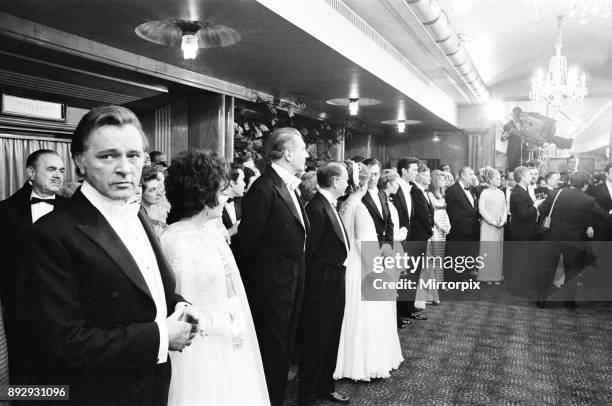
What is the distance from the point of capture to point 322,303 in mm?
3094

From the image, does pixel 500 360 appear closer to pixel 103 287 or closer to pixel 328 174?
pixel 328 174

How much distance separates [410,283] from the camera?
211 inches

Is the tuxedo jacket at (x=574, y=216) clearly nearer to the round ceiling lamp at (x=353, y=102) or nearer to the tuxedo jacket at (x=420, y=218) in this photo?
the tuxedo jacket at (x=420, y=218)

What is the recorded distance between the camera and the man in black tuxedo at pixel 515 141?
36.5 feet

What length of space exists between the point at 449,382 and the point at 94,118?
9.98 feet

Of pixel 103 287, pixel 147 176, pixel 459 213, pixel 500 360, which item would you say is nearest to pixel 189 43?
pixel 147 176

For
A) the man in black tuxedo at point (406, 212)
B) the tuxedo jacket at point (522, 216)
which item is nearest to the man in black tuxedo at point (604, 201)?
the tuxedo jacket at point (522, 216)

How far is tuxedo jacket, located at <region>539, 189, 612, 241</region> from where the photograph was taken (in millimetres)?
5648

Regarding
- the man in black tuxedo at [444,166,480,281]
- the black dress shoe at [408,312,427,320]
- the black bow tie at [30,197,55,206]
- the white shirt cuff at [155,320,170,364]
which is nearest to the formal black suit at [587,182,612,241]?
the man in black tuxedo at [444,166,480,281]

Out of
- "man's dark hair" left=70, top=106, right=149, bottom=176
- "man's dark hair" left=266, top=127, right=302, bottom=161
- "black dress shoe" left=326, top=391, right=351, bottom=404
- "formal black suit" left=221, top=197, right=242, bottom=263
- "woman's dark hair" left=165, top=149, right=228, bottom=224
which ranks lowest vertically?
"black dress shoe" left=326, top=391, right=351, bottom=404

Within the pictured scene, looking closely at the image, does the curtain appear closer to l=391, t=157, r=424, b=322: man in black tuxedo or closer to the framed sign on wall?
the framed sign on wall

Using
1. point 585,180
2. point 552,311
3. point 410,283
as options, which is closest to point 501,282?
point 552,311

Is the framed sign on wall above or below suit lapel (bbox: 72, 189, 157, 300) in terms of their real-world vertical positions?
above

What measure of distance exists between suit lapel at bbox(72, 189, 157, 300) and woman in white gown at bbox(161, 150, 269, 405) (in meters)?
0.56
